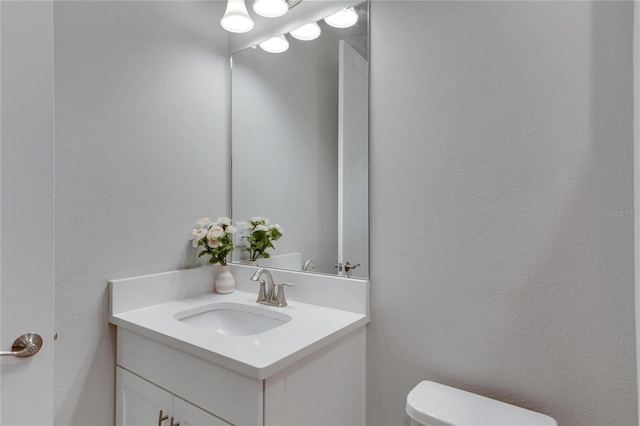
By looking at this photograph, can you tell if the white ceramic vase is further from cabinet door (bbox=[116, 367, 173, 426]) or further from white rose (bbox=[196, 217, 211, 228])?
cabinet door (bbox=[116, 367, 173, 426])

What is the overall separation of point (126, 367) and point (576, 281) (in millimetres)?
1526

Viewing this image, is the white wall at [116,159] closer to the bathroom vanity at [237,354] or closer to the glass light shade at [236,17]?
the bathroom vanity at [237,354]

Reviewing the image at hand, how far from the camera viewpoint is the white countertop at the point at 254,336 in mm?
920

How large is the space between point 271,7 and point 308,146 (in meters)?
0.59

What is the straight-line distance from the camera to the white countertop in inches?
36.2

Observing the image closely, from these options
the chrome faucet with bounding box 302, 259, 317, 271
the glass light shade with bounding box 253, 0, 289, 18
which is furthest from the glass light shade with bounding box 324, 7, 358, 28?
the chrome faucet with bounding box 302, 259, 317, 271

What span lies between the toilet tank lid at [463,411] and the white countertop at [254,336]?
1.00 feet

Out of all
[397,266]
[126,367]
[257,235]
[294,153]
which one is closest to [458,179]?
[397,266]

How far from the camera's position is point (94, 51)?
128cm

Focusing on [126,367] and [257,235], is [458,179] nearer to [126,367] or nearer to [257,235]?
[257,235]

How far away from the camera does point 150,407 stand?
3.88 ft

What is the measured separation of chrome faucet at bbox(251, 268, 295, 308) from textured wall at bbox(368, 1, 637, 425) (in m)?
0.37

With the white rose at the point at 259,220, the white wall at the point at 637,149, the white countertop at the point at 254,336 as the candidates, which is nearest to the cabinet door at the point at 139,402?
the white countertop at the point at 254,336

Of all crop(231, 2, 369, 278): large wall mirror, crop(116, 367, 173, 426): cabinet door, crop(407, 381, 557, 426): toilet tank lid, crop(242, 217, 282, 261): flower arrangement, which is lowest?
crop(116, 367, 173, 426): cabinet door
